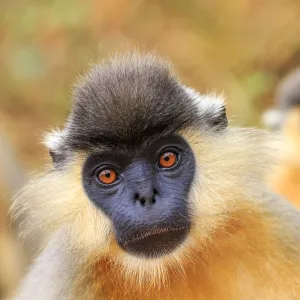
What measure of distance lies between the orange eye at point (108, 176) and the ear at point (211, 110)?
487 millimetres

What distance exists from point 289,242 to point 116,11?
271 inches

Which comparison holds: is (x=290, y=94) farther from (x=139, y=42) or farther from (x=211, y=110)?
(x=211, y=110)

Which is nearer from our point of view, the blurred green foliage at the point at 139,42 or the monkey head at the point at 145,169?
the monkey head at the point at 145,169

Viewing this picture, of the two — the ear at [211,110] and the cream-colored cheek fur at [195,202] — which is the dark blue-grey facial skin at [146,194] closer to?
the cream-colored cheek fur at [195,202]

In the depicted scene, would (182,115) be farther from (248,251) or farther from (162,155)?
(248,251)

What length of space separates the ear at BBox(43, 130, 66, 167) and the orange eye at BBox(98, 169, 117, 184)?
273 mm

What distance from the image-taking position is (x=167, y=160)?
300 cm

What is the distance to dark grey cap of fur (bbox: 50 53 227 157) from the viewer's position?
9.73 ft

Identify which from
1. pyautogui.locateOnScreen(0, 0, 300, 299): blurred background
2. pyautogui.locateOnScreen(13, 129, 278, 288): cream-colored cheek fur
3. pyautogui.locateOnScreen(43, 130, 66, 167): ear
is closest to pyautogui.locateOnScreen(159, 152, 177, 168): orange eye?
pyautogui.locateOnScreen(13, 129, 278, 288): cream-colored cheek fur

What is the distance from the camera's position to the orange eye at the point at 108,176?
9.86ft

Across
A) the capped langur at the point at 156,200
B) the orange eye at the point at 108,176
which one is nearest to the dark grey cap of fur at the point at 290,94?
the capped langur at the point at 156,200

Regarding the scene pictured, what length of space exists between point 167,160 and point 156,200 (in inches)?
9.6

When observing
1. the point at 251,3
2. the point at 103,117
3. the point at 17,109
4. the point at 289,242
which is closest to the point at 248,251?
the point at 289,242

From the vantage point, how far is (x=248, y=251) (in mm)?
3180
